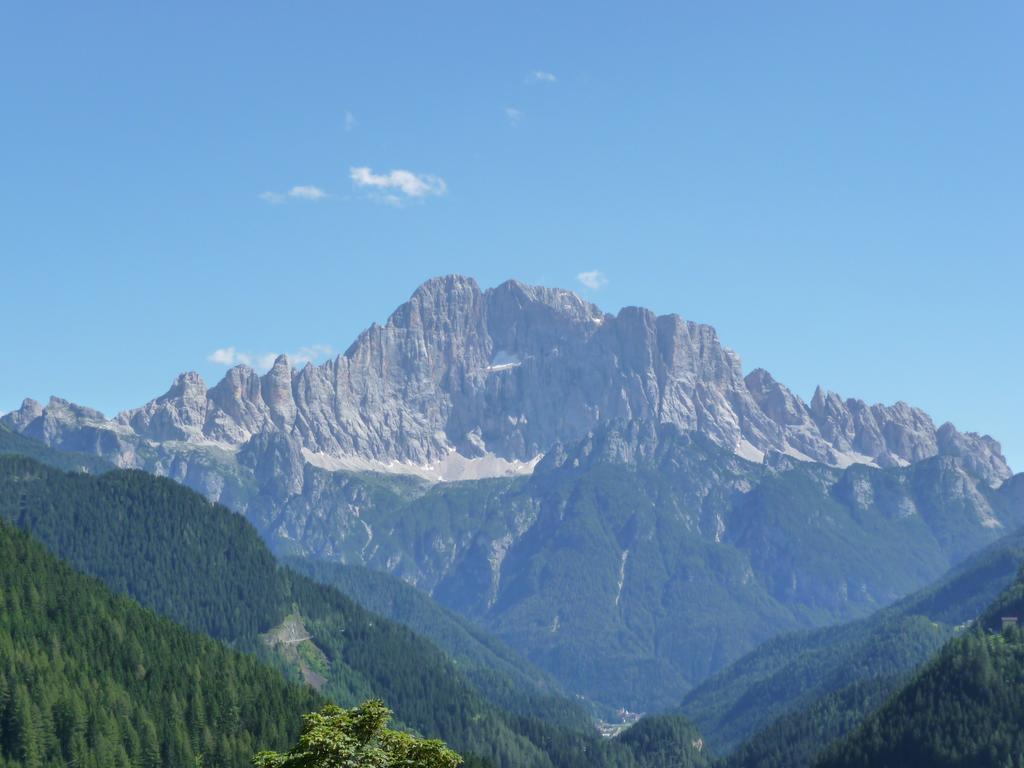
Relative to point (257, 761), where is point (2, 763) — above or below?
above

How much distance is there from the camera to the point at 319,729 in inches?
3083

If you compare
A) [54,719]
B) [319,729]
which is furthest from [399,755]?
[54,719]

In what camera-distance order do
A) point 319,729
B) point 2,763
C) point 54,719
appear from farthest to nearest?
point 54,719, point 2,763, point 319,729

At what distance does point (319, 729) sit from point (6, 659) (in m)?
132

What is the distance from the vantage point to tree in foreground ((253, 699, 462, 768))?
7806 cm

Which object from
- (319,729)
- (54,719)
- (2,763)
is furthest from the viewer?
(54,719)

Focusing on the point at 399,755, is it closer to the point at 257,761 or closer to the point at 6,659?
the point at 257,761

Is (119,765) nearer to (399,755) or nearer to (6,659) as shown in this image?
(6,659)

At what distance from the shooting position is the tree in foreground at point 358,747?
78.1m

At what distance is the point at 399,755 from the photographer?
80.3 meters

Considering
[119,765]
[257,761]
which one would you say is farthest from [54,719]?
[257,761]

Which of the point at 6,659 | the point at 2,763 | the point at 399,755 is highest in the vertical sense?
the point at 6,659

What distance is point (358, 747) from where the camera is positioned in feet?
261

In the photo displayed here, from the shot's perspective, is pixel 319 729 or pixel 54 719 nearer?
pixel 319 729
